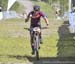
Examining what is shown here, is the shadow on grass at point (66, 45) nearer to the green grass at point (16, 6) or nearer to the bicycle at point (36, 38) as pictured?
the bicycle at point (36, 38)

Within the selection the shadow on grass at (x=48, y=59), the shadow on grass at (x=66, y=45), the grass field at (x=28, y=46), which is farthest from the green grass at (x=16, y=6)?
the shadow on grass at (x=48, y=59)

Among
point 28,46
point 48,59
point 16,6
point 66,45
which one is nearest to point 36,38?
point 48,59

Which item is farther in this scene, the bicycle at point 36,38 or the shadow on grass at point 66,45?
the shadow on grass at point 66,45

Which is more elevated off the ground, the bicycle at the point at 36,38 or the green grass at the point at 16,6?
the bicycle at the point at 36,38

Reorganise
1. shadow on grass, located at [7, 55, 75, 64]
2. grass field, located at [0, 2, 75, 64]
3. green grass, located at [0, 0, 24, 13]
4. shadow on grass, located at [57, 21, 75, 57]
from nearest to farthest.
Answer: shadow on grass, located at [7, 55, 75, 64] → grass field, located at [0, 2, 75, 64] → shadow on grass, located at [57, 21, 75, 57] → green grass, located at [0, 0, 24, 13]

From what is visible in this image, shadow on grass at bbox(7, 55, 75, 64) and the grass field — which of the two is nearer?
shadow on grass at bbox(7, 55, 75, 64)

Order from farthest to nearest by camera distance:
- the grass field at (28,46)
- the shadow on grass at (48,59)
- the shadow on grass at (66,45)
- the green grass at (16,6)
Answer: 1. the green grass at (16,6)
2. the shadow on grass at (66,45)
3. the grass field at (28,46)
4. the shadow on grass at (48,59)

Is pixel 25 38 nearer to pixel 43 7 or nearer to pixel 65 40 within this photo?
pixel 65 40

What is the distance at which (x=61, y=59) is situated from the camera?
44.1ft

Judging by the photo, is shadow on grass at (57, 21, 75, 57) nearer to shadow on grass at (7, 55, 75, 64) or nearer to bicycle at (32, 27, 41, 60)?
shadow on grass at (7, 55, 75, 64)

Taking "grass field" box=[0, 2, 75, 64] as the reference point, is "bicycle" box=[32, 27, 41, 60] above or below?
above

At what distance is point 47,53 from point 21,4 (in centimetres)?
4442

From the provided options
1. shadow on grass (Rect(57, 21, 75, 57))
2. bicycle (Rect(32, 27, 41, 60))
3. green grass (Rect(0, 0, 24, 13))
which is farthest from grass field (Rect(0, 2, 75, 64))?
green grass (Rect(0, 0, 24, 13))

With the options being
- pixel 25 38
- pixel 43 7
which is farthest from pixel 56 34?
pixel 43 7
